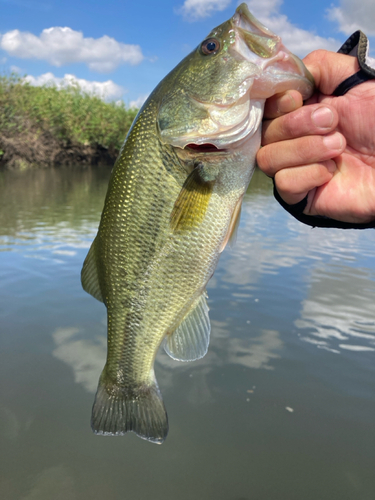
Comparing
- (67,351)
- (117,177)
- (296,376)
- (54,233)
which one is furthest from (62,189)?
(117,177)

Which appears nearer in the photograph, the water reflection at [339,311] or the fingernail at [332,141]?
the fingernail at [332,141]

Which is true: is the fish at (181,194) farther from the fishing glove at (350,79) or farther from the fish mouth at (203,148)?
the fishing glove at (350,79)

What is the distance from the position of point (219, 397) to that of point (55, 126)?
A: 41058 mm

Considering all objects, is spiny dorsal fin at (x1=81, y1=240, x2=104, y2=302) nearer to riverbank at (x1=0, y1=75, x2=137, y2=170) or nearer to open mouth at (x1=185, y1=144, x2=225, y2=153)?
open mouth at (x1=185, y1=144, x2=225, y2=153)

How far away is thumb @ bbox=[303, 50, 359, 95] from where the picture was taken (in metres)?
2.25

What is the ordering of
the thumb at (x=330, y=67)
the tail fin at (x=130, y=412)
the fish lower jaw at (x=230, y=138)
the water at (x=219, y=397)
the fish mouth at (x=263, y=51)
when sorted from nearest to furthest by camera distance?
the fish mouth at (x=263, y=51) < the fish lower jaw at (x=230, y=138) < the thumb at (x=330, y=67) < the tail fin at (x=130, y=412) < the water at (x=219, y=397)

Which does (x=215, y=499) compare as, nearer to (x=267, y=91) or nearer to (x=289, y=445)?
(x=289, y=445)

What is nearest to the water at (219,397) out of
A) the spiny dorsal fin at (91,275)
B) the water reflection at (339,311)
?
the water reflection at (339,311)

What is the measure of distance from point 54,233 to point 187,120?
1035cm

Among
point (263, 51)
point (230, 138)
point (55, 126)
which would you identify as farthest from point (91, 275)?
point (55, 126)

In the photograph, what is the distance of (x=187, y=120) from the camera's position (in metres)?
2.13

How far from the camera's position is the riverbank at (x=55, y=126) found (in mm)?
34375

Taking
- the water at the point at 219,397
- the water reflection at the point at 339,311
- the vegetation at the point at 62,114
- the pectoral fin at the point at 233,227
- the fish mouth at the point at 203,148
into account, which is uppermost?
the vegetation at the point at 62,114

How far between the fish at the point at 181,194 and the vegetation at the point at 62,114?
3629 cm
